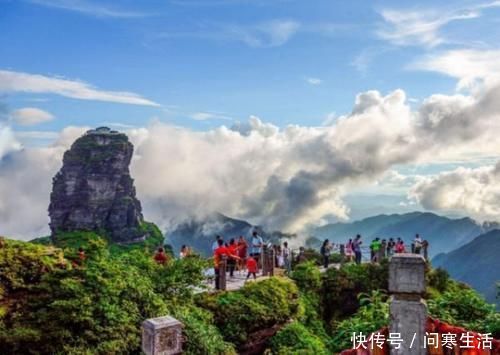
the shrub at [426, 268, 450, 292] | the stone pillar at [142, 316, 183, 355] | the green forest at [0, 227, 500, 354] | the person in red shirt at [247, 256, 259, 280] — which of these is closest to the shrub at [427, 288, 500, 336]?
the green forest at [0, 227, 500, 354]

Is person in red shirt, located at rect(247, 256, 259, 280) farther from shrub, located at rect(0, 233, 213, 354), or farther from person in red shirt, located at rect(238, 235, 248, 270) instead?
shrub, located at rect(0, 233, 213, 354)

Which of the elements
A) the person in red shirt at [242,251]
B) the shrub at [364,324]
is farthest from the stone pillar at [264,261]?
the shrub at [364,324]

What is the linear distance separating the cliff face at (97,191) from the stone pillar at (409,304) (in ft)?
189

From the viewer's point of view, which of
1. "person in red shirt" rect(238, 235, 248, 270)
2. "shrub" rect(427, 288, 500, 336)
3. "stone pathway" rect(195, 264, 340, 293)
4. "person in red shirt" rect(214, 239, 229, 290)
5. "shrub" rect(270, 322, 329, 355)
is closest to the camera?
"shrub" rect(427, 288, 500, 336)

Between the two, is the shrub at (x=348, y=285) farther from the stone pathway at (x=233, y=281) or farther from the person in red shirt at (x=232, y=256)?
the person in red shirt at (x=232, y=256)

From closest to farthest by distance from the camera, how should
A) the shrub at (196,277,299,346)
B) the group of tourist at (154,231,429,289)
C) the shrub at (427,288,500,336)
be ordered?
the shrub at (427,288,500,336) < the shrub at (196,277,299,346) < the group of tourist at (154,231,429,289)

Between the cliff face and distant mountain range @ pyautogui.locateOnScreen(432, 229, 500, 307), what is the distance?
6047cm

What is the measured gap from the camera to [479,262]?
104 meters

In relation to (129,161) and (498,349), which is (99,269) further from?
(129,161)

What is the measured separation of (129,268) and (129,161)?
188 feet

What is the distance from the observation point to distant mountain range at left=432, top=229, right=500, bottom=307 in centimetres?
9666

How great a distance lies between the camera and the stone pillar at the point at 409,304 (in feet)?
15.4

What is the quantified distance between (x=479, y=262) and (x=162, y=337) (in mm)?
110107

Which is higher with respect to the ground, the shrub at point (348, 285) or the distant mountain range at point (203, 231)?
the distant mountain range at point (203, 231)
